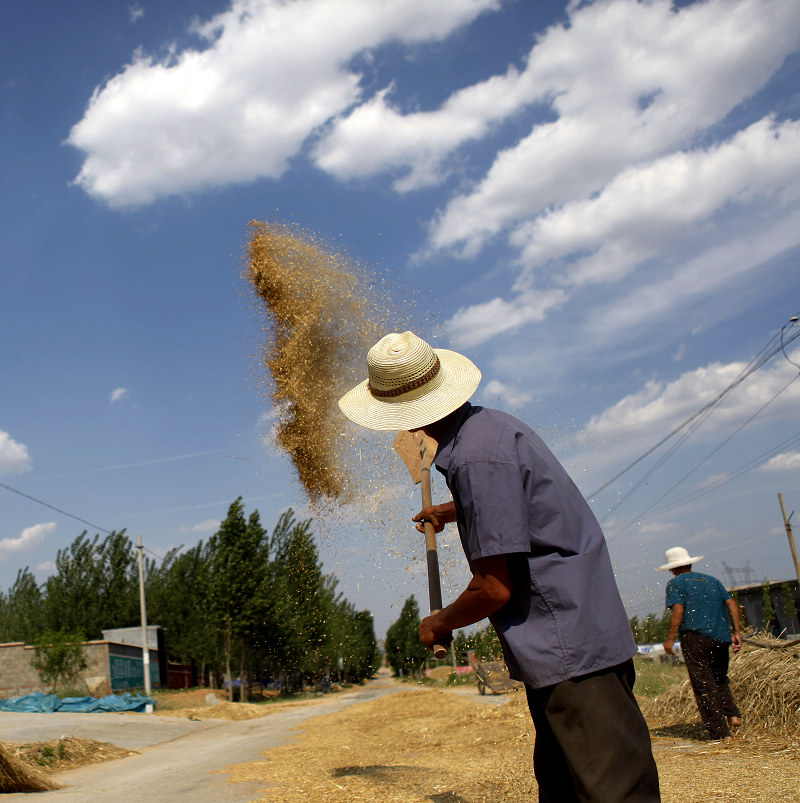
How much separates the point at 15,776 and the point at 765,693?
5.73 metres

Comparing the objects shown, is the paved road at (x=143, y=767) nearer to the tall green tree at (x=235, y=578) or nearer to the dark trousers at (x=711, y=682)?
the dark trousers at (x=711, y=682)

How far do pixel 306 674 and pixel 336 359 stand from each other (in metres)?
39.5

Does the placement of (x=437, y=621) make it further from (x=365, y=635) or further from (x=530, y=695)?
(x=365, y=635)

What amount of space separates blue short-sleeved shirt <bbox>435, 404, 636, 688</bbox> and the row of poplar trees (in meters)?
31.9

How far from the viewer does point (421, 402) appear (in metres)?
2.51

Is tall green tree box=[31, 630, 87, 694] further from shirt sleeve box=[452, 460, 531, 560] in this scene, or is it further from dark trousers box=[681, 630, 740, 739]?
shirt sleeve box=[452, 460, 531, 560]

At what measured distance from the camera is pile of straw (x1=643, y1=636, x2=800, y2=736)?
5645 millimetres

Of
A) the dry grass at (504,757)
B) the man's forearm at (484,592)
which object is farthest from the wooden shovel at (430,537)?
the dry grass at (504,757)

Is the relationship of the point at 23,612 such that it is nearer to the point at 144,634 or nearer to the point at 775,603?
the point at 144,634

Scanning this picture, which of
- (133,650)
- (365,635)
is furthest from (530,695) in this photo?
(365,635)

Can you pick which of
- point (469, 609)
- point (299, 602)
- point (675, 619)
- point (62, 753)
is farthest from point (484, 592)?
point (299, 602)

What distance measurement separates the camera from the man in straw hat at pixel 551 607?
198 cm

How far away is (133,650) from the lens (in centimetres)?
3128

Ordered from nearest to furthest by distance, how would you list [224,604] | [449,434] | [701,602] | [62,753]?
[449,434]
[701,602]
[62,753]
[224,604]
